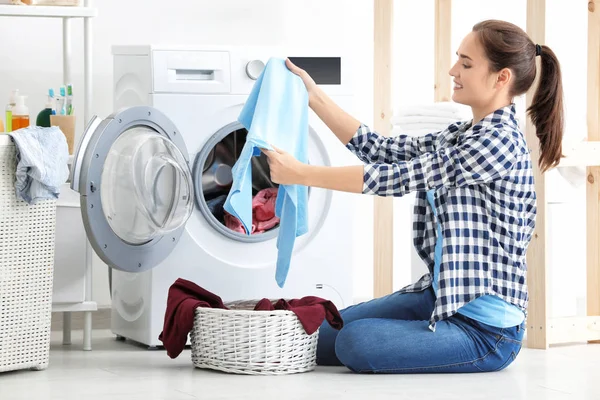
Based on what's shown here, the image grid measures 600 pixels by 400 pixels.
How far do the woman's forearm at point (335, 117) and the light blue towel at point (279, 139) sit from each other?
0.07 meters

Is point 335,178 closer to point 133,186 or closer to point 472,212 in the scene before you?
point 472,212

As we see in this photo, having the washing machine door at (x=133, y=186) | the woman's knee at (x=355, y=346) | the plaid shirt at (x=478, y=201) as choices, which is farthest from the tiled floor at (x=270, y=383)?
the washing machine door at (x=133, y=186)

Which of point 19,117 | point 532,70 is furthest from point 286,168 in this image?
point 19,117

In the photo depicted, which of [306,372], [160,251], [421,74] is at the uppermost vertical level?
[421,74]

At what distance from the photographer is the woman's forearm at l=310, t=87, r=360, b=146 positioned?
2.68m

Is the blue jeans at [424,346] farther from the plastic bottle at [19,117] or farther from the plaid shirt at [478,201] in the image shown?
the plastic bottle at [19,117]

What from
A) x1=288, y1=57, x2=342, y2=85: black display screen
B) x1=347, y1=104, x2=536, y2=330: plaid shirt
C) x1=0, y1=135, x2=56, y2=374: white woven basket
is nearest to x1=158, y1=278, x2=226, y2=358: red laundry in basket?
x1=0, y1=135, x2=56, y2=374: white woven basket

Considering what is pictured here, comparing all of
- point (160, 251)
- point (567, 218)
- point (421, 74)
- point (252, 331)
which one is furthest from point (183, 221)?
point (567, 218)

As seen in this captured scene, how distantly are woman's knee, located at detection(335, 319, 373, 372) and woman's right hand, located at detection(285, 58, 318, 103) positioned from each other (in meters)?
0.66

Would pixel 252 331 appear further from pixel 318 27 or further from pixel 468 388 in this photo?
pixel 318 27

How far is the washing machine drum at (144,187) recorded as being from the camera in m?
2.69

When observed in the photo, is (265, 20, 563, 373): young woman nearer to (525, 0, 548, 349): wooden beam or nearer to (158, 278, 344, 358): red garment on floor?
(158, 278, 344, 358): red garment on floor

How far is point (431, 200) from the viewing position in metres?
2.55

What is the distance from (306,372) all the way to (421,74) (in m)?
1.85
